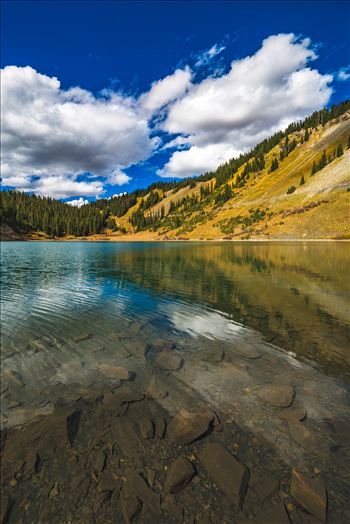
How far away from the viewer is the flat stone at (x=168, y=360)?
39.7 feet

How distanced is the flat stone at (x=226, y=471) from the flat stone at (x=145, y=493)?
1.53 meters

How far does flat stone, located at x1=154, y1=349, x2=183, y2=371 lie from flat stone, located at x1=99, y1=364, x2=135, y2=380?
4.90 feet

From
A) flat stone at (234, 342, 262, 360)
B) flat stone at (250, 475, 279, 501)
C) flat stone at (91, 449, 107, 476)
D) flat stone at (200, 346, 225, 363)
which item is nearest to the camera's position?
flat stone at (250, 475, 279, 501)

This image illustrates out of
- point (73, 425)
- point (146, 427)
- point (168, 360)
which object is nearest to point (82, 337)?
point (168, 360)

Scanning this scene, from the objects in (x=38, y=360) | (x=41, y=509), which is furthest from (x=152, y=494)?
(x=38, y=360)

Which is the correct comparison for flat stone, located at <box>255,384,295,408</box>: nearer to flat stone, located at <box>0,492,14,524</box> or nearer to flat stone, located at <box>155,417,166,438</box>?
flat stone, located at <box>155,417,166,438</box>

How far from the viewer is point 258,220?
513ft

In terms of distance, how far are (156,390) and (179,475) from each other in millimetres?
4009

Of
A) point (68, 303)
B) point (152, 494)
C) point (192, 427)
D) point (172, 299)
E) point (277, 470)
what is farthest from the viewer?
point (172, 299)

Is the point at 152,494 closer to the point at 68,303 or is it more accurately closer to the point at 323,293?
the point at 68,303

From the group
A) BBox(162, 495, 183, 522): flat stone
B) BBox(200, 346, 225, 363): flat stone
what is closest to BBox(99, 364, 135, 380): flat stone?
BBox(200, 346, 225, 363): flat stone

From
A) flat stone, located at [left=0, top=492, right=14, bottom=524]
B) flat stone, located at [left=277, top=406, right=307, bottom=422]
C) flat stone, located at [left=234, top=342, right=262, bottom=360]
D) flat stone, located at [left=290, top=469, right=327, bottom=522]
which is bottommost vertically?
flat stone, located at [left=234, top=342, right=262, bottom=360]

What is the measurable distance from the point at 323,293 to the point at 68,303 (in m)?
25.8

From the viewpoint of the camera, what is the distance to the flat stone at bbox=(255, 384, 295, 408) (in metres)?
9.40
